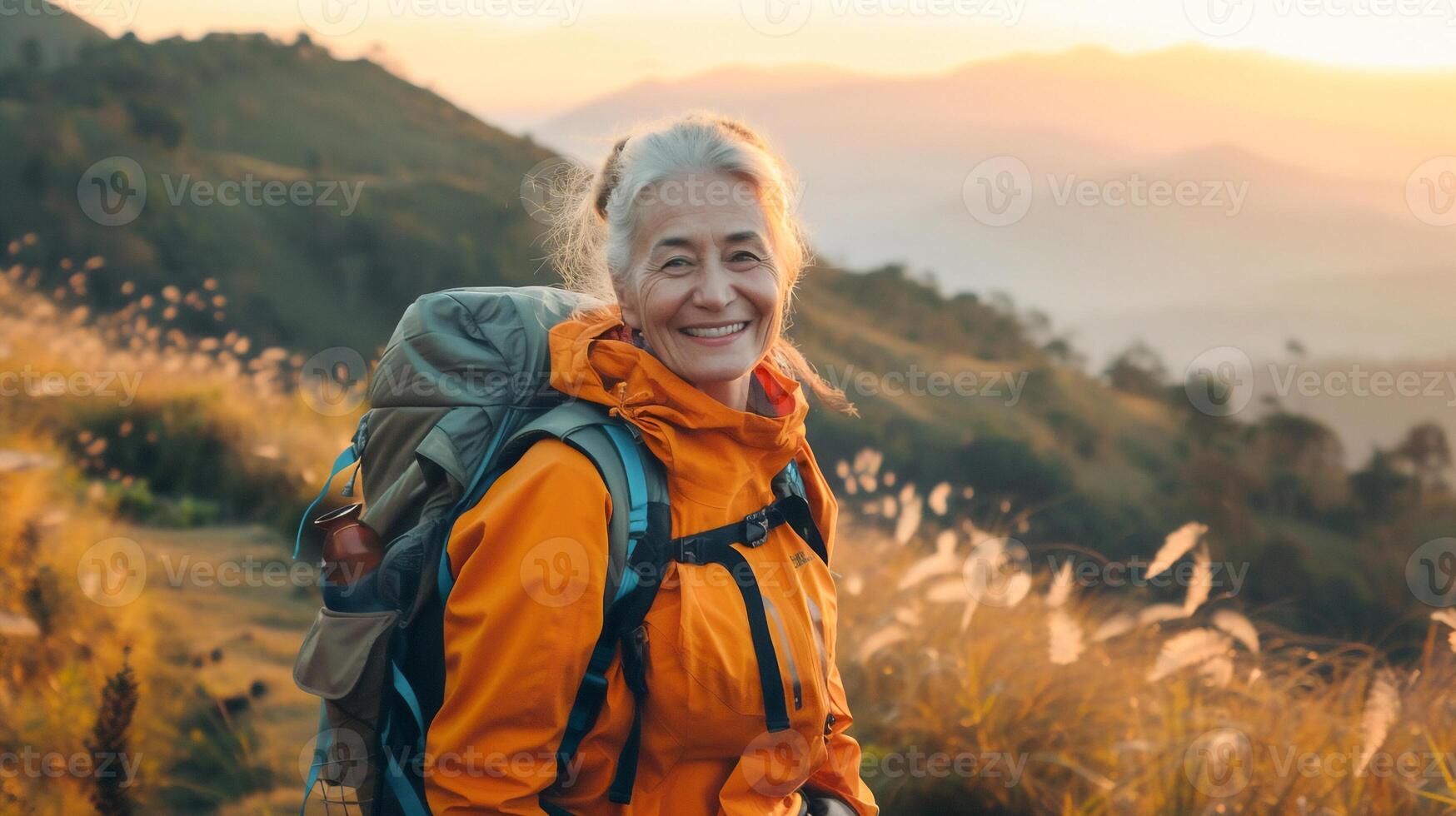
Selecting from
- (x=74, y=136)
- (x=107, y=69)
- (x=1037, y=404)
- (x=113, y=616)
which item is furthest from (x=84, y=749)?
(x=107, y=69)

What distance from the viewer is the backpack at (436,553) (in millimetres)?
2254

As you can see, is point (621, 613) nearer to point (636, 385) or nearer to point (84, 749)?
point (636, 385)

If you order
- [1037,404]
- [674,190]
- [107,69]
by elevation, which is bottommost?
Answer: [1037,404]

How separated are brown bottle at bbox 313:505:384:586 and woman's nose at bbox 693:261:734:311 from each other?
96 cm

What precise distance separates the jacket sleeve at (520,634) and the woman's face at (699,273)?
1.70 feet

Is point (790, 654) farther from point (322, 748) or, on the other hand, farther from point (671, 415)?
point (322, 748)

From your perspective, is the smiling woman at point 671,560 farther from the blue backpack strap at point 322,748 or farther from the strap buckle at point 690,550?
the blue backpack strap at point 322,748

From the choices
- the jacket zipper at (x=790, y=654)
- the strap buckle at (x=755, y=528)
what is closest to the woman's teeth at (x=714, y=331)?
the strap buckle at (x=755, y=528)

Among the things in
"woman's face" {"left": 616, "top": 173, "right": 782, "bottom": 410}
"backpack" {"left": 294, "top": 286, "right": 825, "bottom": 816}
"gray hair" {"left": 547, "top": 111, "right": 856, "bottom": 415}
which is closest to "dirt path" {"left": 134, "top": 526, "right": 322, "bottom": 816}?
"backpack" {"left": 294, "top": 286, "right": 825, "bottom": 816}

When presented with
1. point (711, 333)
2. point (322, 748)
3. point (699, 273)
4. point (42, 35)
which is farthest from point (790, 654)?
point (42, 35)

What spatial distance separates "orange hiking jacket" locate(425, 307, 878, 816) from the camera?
2141mm

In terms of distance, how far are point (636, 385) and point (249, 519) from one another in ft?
19.3

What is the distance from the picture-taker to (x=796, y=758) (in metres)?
2.51

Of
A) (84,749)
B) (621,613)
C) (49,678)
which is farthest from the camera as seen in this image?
(49,678)
